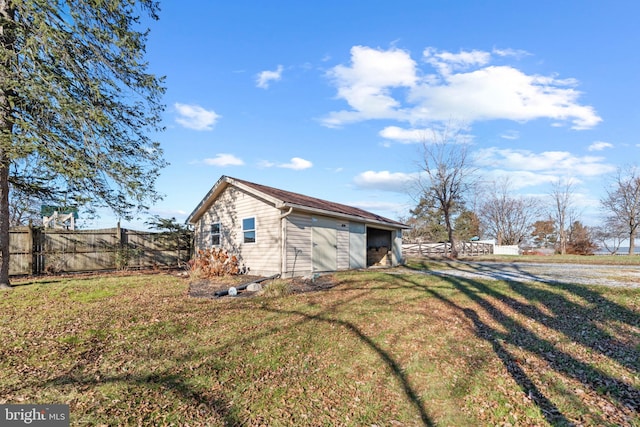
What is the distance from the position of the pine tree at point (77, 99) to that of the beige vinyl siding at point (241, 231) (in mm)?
3356

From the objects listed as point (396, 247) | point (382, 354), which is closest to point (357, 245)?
point (396, 247)

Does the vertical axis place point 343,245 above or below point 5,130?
below

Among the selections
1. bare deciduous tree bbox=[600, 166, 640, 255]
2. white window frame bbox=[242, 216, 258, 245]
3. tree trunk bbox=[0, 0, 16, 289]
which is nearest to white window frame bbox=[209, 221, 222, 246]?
white window frame bbox=[242, 216, 258, 245]

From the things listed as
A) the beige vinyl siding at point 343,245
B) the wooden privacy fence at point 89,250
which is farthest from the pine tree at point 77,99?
the beige vinyl siding at point 343,245

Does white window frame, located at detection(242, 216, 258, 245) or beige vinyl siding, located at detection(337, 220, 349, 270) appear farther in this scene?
beige vinyl siding, located at detection(337, 220, 349, 270)

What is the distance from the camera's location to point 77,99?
8250 mm

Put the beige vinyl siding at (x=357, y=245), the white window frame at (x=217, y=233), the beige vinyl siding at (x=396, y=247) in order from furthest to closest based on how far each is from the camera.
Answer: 1. the beige vinyl siding at (x=396, y=247)
2. the beige vinyl siding at (x=357, y=245)
3. the white window frame at (x=217, y=233)

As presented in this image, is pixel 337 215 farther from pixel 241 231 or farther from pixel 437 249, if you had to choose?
pixel 437 249

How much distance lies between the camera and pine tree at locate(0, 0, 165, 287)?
7.28 meters

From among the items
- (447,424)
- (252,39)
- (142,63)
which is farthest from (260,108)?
(447,424)

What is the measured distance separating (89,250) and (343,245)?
393 inches

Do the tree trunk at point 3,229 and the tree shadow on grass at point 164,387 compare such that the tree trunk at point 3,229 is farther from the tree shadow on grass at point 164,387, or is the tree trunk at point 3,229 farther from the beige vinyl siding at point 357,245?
the beige vinyl siding at point 357,245

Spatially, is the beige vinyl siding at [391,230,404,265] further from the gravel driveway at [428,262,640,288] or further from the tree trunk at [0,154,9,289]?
the tree trunk at [0,154,9,289]

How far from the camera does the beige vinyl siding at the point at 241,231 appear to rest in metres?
11.0
